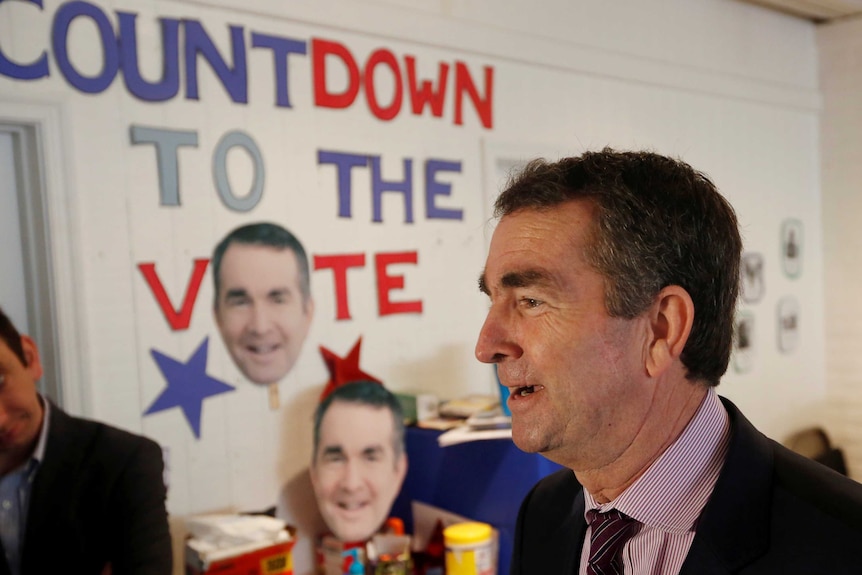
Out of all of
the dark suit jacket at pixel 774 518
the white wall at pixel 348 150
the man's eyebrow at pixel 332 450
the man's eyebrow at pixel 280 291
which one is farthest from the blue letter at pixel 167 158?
the dark suit jacket at pixel 774 518

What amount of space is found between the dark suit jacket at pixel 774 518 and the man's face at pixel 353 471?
1.82 metres

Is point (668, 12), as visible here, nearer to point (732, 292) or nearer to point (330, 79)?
point (330, 79)

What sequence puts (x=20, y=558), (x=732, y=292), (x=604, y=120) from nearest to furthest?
→ (x=732, y=292) < (x=20, y=558) < (x=604, y=120)

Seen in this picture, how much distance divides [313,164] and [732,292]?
201 centimetres

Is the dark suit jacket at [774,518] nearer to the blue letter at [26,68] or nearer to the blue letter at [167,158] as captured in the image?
the blue letter at [167,158]

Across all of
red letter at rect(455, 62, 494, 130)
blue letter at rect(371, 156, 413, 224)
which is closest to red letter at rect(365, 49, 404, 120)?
blue letter at rect(371, 156, 413, 224)

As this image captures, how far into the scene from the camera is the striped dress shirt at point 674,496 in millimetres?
1130

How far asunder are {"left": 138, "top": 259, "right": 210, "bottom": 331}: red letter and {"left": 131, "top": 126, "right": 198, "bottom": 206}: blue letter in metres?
0.23

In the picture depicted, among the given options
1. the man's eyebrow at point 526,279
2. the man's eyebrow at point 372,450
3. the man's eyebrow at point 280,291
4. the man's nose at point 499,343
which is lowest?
the man's eyebrow at point 372,450

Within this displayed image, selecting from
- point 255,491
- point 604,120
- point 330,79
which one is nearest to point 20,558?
point 255,491

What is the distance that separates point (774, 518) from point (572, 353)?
0.36 metres

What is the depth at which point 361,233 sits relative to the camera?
123 inches

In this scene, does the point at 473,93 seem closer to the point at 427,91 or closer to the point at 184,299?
the point at 427,91

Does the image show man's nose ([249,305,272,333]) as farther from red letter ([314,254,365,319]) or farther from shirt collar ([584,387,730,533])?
shirt collar ([584,387,730,533])
